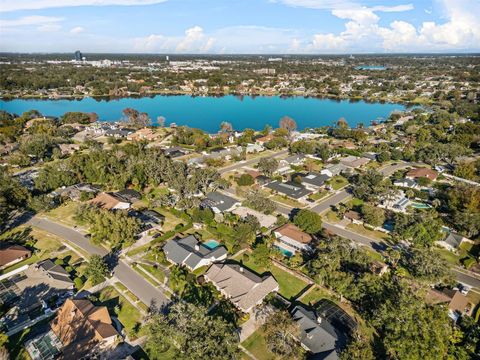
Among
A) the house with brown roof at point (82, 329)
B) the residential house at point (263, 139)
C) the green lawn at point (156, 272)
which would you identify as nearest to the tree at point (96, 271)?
the green lawn at point (156, 272)

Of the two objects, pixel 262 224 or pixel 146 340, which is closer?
pixel 146 340

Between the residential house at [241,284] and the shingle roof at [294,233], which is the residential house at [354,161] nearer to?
the shingle roof at [294,233]

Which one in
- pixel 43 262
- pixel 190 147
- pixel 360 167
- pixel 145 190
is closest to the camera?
pixel 43 262

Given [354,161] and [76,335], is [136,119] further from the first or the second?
[76,335]

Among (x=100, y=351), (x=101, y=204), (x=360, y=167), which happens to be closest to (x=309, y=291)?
(x=100, y=351)

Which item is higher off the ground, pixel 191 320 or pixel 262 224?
pixel 191 320

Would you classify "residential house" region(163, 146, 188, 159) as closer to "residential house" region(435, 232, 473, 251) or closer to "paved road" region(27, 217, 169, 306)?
"paved road" region(27, 217, 169, 306)

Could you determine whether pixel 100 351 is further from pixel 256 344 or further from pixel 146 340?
pixel 256 344
